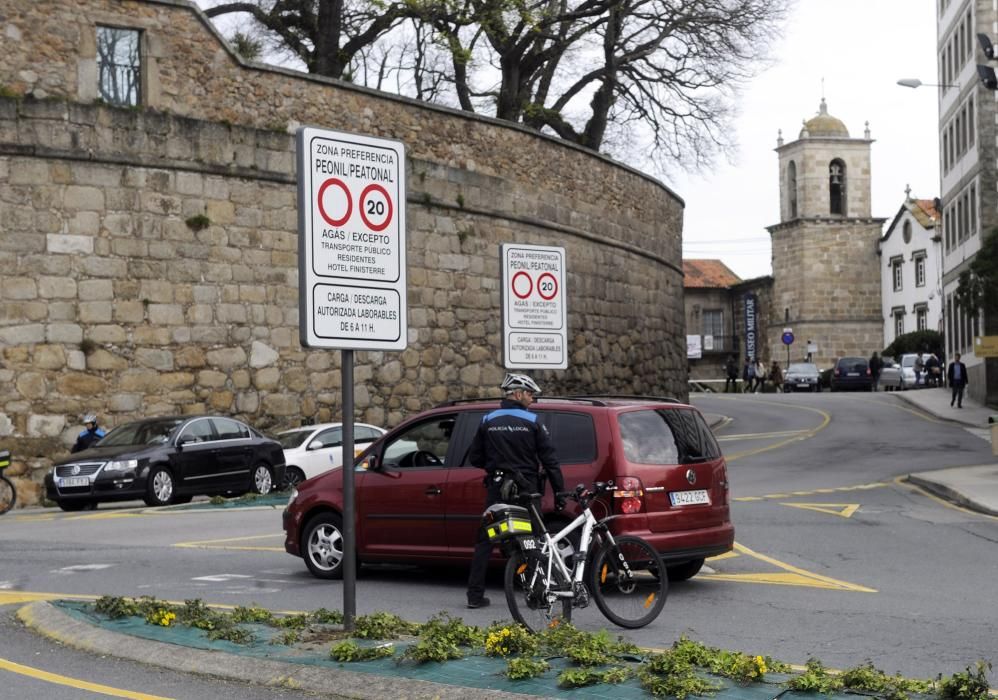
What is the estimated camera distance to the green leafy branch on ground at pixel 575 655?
7133mm

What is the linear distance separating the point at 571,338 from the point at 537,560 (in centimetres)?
2516

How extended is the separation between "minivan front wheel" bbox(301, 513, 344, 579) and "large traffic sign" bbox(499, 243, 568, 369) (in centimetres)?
553

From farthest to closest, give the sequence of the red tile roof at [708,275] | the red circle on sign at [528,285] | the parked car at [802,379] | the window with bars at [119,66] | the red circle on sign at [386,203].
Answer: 1. the red tile roof at [708,275]
2. the parked car at [802,379]
3. the window with bars at [119,66]
4. the red circle on sign at [528,285]
5. the red circle on sign at [386,203]

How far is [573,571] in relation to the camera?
32.7 ft

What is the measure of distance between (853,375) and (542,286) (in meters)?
52.6

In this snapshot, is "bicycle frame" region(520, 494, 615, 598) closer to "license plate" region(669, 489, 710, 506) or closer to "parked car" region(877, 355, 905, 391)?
"license plate" region(669, 489, 710, 506)

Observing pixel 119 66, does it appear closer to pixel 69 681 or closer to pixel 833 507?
pixel 833 507

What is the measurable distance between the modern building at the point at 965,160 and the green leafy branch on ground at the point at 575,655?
3819cm

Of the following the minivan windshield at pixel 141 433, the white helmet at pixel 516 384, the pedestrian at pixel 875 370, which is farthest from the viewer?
the pedestrian at pixel 875 370

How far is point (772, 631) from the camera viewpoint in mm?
10203

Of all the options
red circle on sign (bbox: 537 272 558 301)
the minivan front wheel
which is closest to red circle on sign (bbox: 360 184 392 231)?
the minivan front wheel

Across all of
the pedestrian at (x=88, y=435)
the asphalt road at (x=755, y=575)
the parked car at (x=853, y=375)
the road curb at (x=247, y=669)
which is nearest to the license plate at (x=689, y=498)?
the asphalt road at (x=755, y=575)

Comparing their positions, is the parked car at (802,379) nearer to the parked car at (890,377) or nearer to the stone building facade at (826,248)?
the parked car at (890,377)

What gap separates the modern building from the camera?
165 feet
